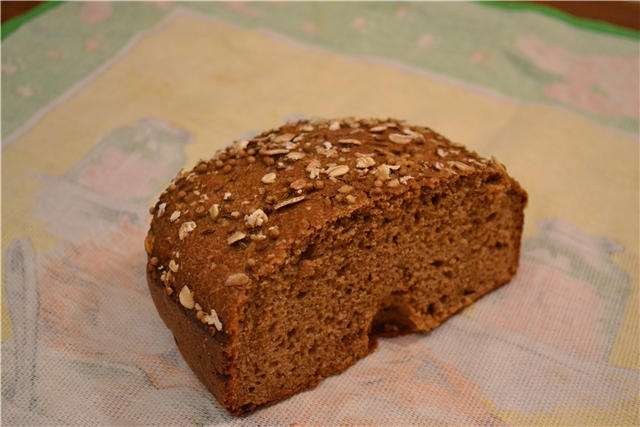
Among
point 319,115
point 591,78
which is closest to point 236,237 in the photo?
point 319,115

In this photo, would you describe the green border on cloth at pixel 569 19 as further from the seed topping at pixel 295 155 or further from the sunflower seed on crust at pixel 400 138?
the seed topping at pixel 295 155

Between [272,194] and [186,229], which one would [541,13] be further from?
[186,229]

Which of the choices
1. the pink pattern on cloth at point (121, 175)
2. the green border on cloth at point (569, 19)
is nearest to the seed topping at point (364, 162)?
the pink pattern on cloth at point (121, 175)

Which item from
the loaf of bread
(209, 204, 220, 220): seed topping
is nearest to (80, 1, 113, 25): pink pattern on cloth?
the loaf of bread

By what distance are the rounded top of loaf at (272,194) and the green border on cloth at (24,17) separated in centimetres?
197

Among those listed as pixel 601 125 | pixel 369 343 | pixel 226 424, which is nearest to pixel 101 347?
pixel 226 424

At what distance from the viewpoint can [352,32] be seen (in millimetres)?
4008

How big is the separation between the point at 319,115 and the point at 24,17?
5.67 ft

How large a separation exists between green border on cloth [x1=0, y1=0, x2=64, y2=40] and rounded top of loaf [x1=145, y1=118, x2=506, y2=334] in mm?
1968

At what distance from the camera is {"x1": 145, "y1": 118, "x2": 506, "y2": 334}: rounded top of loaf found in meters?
2.00

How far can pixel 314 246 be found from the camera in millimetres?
2059

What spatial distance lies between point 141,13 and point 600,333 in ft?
9.75

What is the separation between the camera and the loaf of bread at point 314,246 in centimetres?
202

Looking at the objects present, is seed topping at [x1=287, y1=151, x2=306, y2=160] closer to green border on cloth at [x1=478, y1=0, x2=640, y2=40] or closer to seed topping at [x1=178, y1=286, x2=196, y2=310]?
seed topping at [x1=178, y1=286, x2=196, y2=310]
